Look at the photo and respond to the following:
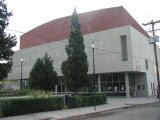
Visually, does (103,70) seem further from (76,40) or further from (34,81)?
(76,40)

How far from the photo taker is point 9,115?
1844 centimetres

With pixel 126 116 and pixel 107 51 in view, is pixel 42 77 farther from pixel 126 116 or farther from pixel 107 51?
pixel 126 116

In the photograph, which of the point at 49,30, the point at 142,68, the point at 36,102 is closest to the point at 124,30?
the point at 142,68

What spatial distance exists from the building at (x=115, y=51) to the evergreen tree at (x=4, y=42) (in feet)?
84.6

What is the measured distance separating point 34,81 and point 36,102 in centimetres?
1525

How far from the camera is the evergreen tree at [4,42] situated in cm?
1752

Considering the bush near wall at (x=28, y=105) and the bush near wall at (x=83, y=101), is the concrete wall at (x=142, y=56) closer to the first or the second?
the bush near wall at (x=83, y=101)

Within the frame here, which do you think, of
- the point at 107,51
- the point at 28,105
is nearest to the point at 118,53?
the point at 107,51

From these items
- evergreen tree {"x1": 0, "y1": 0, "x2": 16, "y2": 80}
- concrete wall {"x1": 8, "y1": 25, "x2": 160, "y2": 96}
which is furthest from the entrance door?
evergreen tree {"x1": 0, "y1": 0, "x2": 16, "y2": 80}

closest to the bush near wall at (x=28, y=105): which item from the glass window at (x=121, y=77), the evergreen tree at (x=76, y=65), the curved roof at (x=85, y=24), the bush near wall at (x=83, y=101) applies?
the bush near wall at (x=83, y=101)

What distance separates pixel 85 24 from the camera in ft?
172

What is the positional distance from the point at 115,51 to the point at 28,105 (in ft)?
83.4

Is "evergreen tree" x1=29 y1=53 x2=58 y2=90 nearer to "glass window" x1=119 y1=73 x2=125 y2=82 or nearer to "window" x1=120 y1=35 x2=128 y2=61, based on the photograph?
"window" x1=120 y1=35 x2=128 y2=61

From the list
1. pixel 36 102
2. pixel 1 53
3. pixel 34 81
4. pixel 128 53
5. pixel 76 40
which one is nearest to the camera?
pixel 1 53
